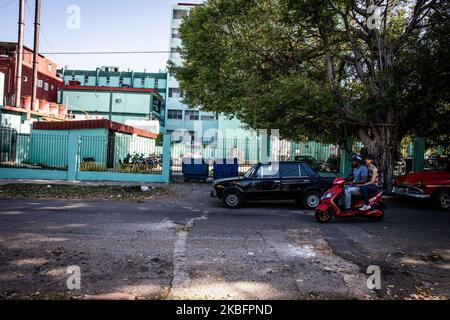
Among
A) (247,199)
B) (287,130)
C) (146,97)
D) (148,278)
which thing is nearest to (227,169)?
(287,130)

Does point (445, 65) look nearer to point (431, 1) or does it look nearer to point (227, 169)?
point (431, 1)

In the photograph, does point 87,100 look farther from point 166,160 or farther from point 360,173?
point 360,173

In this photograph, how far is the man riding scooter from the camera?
9000mm

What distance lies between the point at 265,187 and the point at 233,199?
1119 millimetres

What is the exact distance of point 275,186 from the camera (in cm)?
1127

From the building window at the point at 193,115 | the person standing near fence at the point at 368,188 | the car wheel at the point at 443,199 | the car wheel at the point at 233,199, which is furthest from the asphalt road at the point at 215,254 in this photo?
the building window at the point at 193,115

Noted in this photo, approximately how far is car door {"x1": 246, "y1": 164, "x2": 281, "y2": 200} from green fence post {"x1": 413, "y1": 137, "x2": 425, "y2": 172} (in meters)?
10.8

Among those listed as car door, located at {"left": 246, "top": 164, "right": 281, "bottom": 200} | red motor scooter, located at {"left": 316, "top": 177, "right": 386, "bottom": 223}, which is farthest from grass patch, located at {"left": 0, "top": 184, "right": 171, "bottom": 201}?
red motor scooter, located at {"left": 316, "top": 177, "right": 386, "bottom": 223}

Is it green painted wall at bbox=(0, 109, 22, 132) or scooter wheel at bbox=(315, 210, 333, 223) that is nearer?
scooter wheel at bbox=(315, 210, 333, 223)

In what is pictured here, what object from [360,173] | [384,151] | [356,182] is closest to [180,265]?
[356,182]

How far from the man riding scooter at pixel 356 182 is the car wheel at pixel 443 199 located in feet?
13.3

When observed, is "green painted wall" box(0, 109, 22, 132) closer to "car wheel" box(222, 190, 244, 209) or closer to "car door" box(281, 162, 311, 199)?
"car wheel" box(222, 190, 244, 209)

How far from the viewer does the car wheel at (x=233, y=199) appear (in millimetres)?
11188
